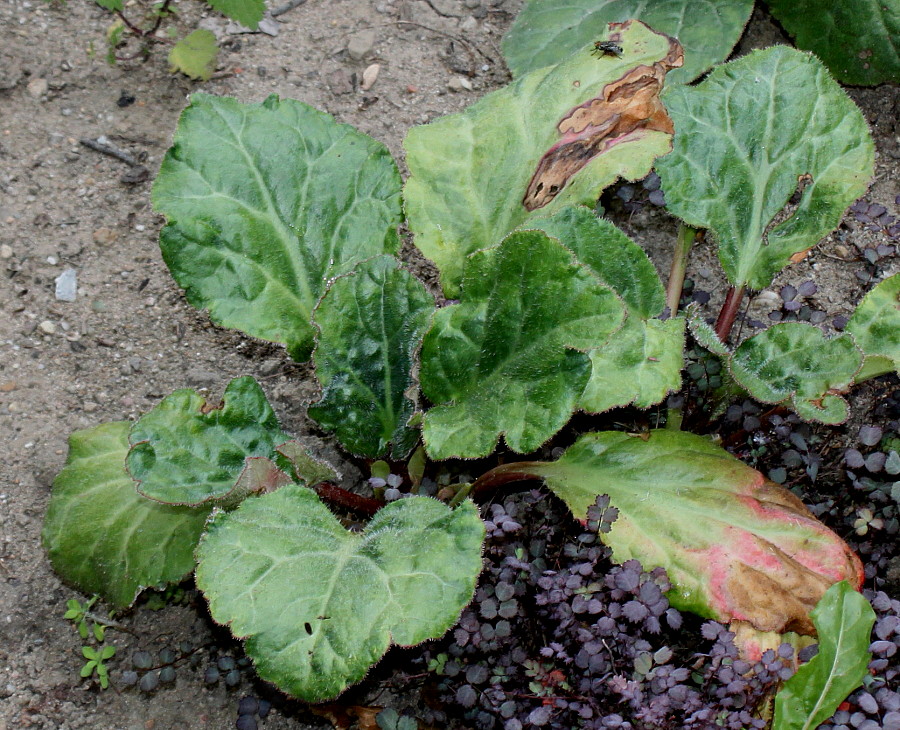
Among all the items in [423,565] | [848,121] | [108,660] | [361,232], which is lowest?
[108,660]

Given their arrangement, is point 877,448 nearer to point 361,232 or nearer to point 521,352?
point 521,352

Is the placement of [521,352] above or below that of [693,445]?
above

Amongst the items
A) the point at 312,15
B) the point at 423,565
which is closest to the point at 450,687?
the point at 423,565

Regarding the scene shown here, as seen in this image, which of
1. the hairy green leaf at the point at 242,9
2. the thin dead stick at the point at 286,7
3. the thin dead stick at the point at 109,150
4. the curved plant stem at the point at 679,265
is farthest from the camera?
the thin dead stick at the point at 286,7

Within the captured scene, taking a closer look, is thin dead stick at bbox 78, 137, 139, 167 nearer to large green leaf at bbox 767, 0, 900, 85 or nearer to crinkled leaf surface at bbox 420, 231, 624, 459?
crinkled leaf surface at bbox 420, 231, 624, 459

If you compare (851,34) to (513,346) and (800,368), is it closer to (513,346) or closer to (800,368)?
(800,368)

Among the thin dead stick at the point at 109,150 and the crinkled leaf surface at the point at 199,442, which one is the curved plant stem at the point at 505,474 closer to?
the crinkled leaf surface at the point at 199,442

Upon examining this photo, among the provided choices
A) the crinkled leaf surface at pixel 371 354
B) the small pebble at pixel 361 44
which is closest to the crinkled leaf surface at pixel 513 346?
the crinkled leaf surface at pixel 371 354
